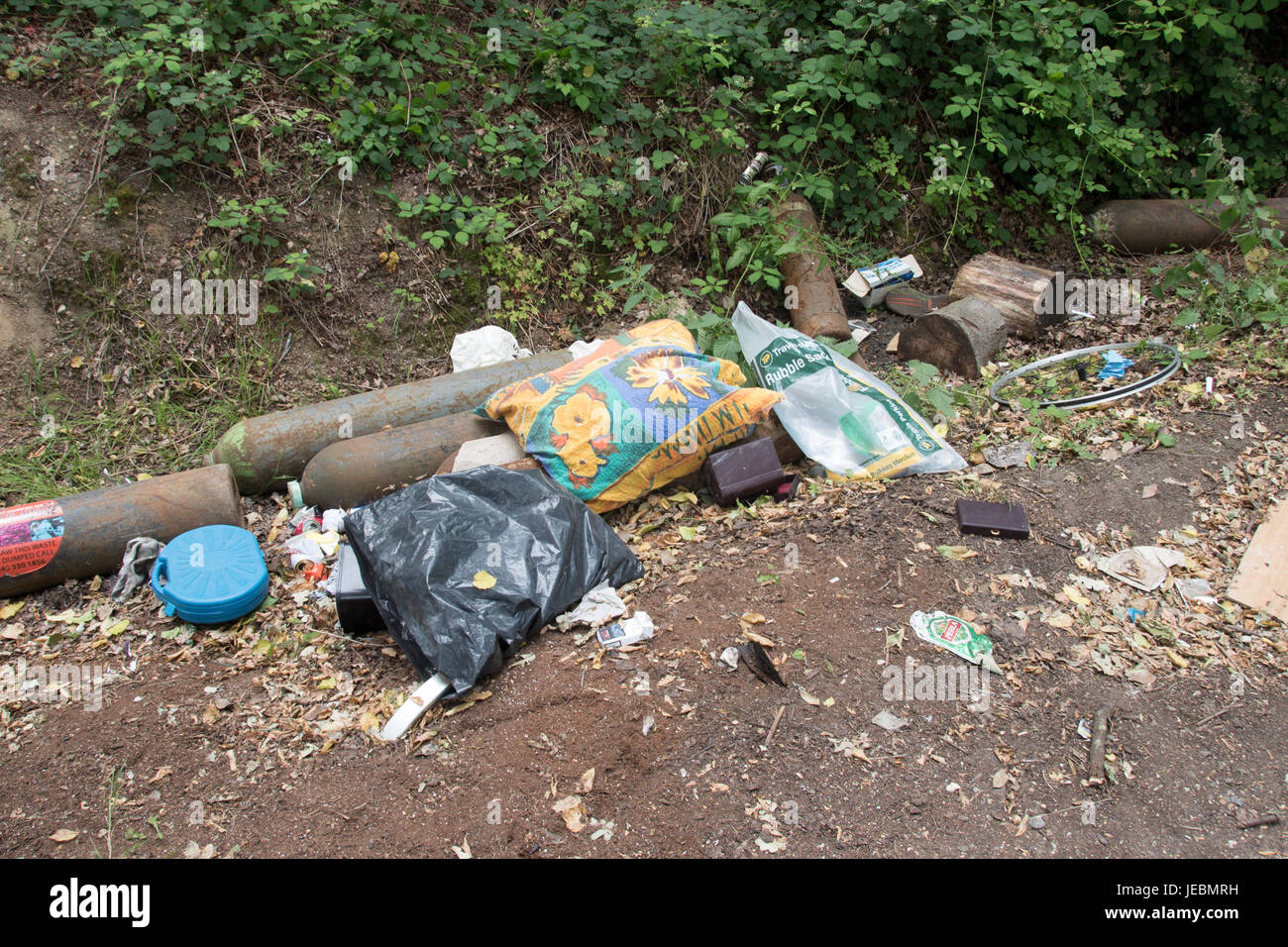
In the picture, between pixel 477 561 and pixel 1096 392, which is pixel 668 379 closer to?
pixel 477 561

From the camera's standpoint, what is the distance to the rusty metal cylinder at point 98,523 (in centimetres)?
296

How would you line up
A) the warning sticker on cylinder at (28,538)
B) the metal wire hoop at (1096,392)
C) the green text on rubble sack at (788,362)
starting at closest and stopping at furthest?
the warning sticker on cylinder at (28,538) → the green text on rubble sack at (788,362) → the metal wire hoop at (1096,392)

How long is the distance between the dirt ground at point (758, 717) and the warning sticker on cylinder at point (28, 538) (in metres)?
0.17

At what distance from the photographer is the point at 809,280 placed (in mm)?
4543

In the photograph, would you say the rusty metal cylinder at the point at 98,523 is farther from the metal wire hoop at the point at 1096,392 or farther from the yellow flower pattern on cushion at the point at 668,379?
the metal wire hoop at the point at 1096,392

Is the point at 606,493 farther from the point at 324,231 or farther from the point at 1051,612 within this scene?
the point at 324,231

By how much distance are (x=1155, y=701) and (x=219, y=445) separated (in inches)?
142

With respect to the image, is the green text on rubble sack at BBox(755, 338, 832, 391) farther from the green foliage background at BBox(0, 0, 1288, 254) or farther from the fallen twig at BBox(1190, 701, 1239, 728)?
the fallen twig at BBox(1190, 701, 1239, 728)

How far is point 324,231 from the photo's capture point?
4.09 m

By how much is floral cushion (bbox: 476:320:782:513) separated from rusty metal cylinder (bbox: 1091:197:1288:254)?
3.24 m

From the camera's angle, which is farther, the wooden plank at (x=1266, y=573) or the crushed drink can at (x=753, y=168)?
the crushed drink can at (x=753, y=168)

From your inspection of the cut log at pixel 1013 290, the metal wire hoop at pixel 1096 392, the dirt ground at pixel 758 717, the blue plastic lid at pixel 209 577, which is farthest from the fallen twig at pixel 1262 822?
the blue plastic lid at pixel 209 577

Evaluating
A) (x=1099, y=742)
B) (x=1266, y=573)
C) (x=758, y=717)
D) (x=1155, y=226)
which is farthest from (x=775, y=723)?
(x=1155, y=226)

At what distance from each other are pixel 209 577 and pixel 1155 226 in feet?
18.6
